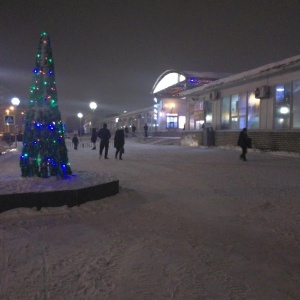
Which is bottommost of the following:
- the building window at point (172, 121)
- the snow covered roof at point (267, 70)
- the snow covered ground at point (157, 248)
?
the snow covered ground at point (157, 248)

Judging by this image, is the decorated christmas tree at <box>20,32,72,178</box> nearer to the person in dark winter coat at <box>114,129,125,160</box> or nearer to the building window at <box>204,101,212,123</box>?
the person in dark winter coat at <box>114,129,125,160</box>

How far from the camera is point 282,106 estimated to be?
59.4 feet

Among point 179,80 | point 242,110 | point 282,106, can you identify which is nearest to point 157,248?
point 282,106

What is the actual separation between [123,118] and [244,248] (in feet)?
213

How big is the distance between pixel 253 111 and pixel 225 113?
3.24 meters

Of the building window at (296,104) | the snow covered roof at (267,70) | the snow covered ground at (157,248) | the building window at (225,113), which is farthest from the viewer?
the building window at (225,113)

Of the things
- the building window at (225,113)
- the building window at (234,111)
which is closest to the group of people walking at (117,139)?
the building window at (234,111)

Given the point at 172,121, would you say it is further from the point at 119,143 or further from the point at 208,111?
the point at 119,143

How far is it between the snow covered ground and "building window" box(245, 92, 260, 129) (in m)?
13.5

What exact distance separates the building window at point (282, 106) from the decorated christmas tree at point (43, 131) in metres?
13.8

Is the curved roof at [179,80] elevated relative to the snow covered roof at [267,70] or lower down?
elevated

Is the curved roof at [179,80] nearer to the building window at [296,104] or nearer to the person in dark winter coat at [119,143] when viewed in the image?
the building window at [296,104]

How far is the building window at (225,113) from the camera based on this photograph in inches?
912

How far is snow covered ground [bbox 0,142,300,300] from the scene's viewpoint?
3088mm
